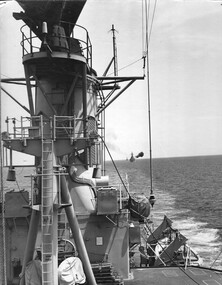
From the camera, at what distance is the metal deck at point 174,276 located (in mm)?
13773

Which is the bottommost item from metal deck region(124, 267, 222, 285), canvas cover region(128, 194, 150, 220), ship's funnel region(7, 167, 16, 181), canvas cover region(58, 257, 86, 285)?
metal deck region(124, 267, 222, 285)

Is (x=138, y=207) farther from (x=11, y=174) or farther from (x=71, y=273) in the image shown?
(x=11, y=174)

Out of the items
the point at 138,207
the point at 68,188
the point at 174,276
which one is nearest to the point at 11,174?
the point at 68,188

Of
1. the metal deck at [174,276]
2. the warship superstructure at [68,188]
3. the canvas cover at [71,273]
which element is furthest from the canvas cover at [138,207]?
the canvas cover at [71,273]

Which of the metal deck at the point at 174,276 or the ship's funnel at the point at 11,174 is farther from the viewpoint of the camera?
the metal deck at the point at 174,276

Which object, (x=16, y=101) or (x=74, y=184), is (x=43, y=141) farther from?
(x=16, y=101)

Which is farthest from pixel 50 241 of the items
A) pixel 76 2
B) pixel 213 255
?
pixel 213 255

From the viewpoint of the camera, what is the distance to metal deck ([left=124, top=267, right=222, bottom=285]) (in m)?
13.8

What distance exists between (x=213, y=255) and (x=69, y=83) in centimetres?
1991

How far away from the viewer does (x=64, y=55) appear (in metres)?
12.2

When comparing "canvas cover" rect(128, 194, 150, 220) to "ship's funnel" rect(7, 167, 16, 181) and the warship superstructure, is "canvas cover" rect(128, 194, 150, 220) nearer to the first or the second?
the warship superstructure

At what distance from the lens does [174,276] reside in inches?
567

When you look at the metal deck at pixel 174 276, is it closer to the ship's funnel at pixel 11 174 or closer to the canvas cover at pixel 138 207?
the canvas cover at pixel 138 207

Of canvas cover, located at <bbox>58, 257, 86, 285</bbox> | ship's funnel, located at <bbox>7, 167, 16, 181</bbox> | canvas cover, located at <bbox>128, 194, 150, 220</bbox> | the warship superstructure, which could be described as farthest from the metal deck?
ship's funnel, located at <bbox>7, 167, 16, 181</bbox>
